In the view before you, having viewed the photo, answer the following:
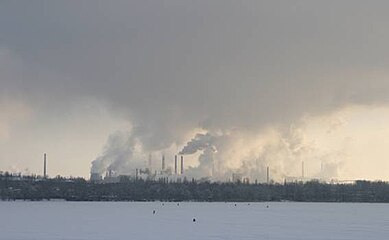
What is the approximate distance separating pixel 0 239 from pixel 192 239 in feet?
42.1

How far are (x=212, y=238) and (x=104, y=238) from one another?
24.5ft

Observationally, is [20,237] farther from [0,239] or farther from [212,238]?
[212,238]

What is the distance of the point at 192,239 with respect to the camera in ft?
165

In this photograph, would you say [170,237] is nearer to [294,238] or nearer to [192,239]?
[192,239]

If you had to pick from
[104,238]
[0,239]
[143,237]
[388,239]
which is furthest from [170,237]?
[388,239]

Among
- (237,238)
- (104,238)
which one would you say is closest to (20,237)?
(104,238)

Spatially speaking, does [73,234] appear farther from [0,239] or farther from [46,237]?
[0,239]

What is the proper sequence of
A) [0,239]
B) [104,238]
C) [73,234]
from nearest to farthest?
[0,239]
[104,238]
[73,234]

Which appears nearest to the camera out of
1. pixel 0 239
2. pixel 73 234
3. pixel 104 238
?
pixel 0 239

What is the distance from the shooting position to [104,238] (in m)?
49.1

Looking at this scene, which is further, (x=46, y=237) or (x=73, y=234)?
(x=73, y=234)

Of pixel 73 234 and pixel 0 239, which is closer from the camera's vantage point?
pixel 0 239

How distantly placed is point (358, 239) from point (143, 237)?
15.2m

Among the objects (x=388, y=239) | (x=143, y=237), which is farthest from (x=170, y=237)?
(x=388, y=239)
